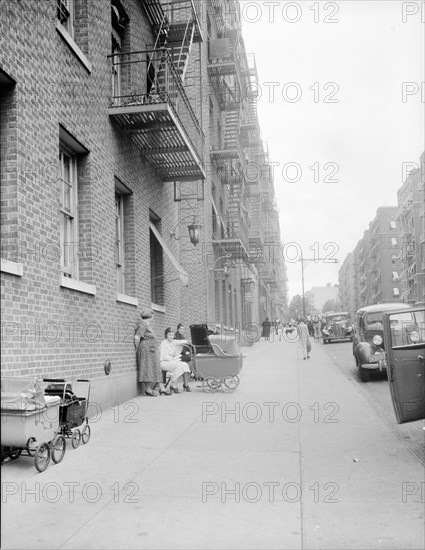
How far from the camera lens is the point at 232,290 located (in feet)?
106

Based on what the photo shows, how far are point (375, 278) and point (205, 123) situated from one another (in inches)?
3964

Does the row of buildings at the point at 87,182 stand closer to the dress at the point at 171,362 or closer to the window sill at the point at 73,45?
the window sill at the point at 73,45

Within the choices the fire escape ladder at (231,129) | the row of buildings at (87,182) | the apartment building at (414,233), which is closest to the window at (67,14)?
the row of buildings at (87,182)

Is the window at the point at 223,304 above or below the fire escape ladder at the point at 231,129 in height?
below

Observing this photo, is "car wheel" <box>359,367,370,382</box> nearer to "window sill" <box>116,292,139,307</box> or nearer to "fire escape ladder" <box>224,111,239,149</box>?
"window sill" <box>116,292,139,307</box>

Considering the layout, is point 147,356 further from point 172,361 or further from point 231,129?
point 231,129

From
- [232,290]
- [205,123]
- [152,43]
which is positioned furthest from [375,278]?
[152,43]

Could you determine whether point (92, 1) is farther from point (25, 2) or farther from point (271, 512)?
point (271, 512)

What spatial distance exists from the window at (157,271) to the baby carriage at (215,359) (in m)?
2.69

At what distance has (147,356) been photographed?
1187 cm

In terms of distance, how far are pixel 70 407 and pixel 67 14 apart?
663 cm

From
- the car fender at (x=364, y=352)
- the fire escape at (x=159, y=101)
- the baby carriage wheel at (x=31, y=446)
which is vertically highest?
the fire escape at (x=159, y=101)

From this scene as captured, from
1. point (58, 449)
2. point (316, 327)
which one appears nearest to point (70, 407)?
point (58, 449)

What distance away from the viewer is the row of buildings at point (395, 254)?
80.9 m
